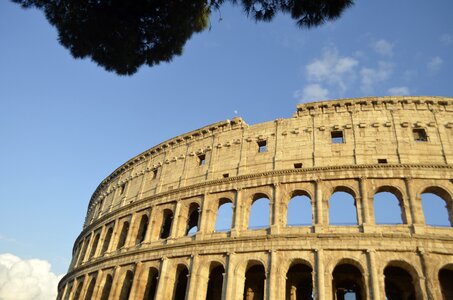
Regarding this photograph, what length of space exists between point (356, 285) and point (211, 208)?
9013 millimetres

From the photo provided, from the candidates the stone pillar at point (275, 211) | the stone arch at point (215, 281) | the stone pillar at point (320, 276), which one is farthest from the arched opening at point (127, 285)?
the stone pillar at point (320, 276)

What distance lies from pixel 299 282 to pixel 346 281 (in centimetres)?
249

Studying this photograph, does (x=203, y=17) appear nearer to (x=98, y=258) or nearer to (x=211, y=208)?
(x=211, y=208)

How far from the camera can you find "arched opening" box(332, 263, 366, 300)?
18703mm

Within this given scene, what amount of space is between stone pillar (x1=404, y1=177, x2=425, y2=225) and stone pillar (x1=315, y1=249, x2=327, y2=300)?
476 centimetres

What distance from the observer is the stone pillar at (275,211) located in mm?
18647

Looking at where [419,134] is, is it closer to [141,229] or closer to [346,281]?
[346,281]

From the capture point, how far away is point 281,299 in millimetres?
16891

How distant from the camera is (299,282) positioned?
65.0 feet

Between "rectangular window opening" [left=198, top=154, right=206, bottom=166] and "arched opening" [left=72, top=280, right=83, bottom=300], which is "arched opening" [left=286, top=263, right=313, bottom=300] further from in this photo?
"arched opening" [left=72, top=280, right=83, bottom=300]

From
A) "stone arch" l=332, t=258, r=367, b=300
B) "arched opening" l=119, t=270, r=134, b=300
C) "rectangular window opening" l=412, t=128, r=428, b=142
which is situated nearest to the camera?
"stone arch" l=332, t=258, r=367, b=300

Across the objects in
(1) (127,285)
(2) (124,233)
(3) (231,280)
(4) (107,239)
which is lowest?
(3) (231,280)

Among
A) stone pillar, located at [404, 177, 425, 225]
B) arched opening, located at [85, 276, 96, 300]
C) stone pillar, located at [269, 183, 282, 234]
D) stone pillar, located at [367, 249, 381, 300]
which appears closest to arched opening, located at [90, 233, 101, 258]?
arched opening, located at [85, 276, 96, 300]

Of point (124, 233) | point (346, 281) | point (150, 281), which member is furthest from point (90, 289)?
point (346, 281)
